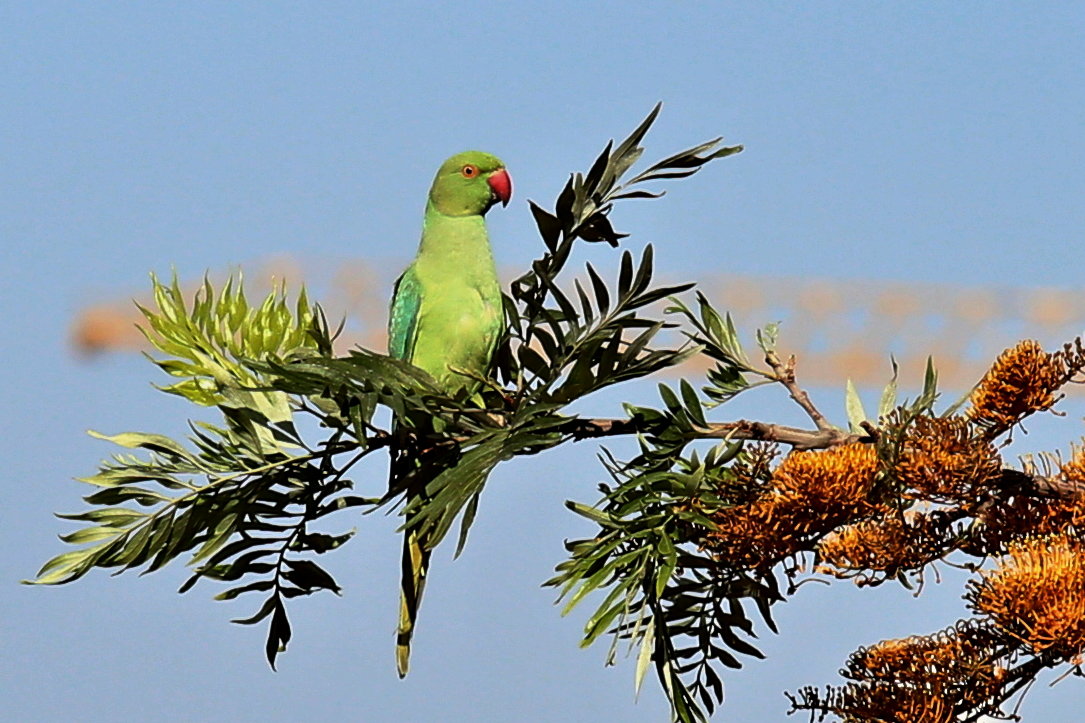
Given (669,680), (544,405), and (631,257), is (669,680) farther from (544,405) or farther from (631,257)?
(631,257)

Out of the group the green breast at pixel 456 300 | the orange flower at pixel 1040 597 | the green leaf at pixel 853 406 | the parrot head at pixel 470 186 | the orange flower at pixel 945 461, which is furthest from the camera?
the parrot head at pixel 470 186

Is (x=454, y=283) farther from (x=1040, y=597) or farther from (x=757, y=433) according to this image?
(x=1040, y=597)

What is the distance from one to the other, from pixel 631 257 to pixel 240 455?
0.54 meters

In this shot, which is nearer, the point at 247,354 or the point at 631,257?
the point at 631,257

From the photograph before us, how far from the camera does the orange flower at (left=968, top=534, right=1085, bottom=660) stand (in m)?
1.24

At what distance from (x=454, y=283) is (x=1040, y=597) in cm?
120

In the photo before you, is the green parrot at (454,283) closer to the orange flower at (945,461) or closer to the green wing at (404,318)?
the green wing at (404,318)

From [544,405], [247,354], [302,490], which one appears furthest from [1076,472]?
[247,354]

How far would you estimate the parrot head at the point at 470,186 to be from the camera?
2275 mm

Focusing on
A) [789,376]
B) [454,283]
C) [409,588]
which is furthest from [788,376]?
[454,283]

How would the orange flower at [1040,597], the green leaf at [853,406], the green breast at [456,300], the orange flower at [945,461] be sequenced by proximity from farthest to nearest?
the green breast at [456,300] → the green leaf at [853,406] → the orange flower at [945,461] → the orange flower at [1040,597]

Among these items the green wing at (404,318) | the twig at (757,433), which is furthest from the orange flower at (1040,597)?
the green wing at (404,318)

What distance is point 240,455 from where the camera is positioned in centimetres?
162

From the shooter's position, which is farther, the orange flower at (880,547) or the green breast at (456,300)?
the green breast at (456,300)
